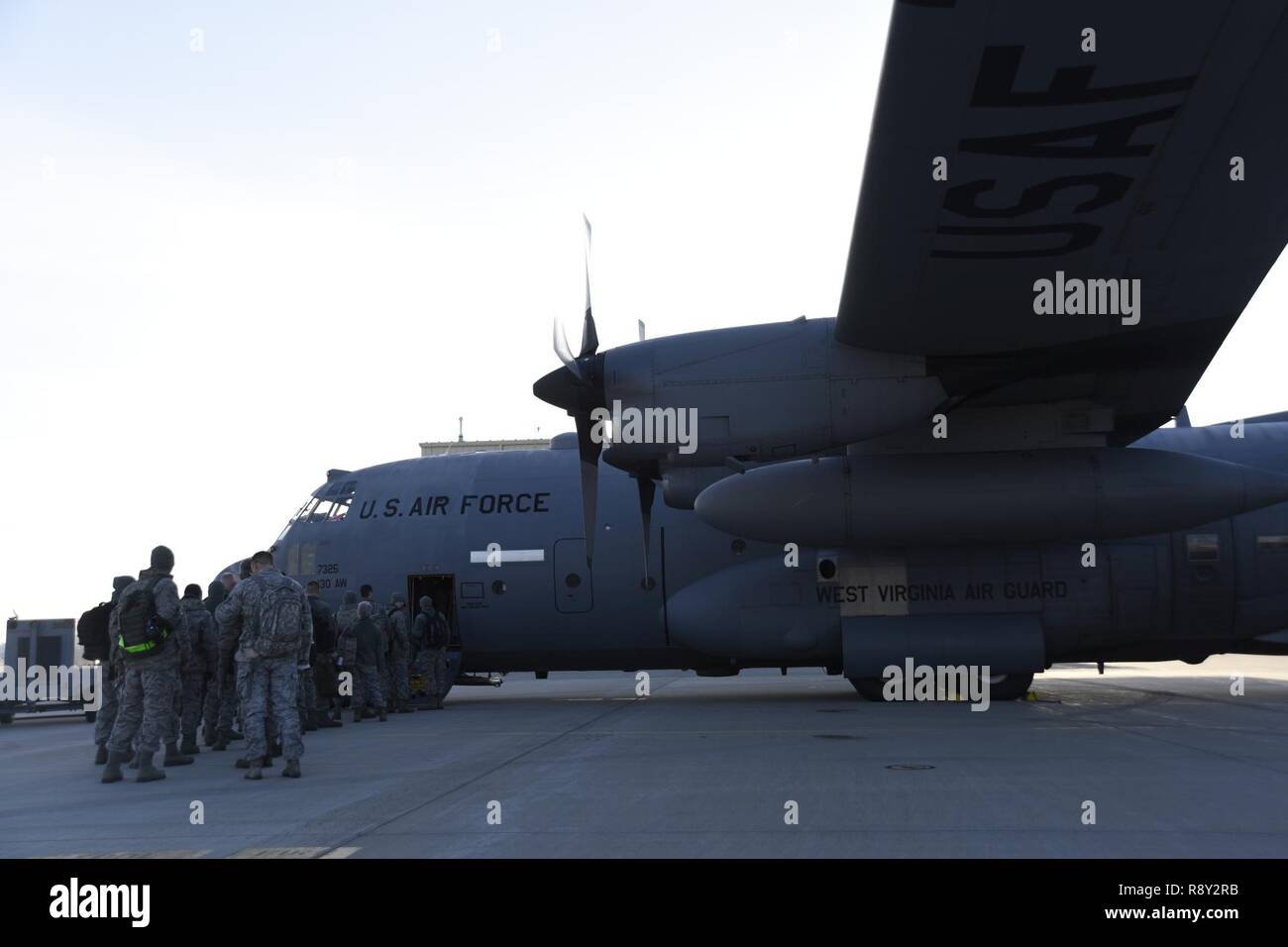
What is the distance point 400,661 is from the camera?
16078 millimetres

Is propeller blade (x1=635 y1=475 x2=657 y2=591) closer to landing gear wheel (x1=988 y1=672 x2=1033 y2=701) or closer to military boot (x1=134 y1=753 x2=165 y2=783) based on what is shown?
landing gear wheel (x1=988 y1=672 x2=1033 y2=701)

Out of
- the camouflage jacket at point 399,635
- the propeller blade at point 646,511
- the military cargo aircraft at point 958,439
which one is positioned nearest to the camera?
the military cargo aircraft at point 958,439

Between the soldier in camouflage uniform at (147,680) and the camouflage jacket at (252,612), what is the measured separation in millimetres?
506

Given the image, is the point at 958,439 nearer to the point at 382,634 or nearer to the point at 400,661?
the point at 382,634

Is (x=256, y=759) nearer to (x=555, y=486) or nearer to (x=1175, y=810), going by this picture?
(x=1175, y=810)

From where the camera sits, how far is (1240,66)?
7176mm

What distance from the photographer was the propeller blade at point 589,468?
1319 centimetres

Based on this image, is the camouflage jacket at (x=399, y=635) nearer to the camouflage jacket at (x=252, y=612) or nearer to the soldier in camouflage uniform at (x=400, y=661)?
the soldier in camouflage uniform at (x=400, y=661)

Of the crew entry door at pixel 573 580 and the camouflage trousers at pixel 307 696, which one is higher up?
the crew entry door at pixel 573 580

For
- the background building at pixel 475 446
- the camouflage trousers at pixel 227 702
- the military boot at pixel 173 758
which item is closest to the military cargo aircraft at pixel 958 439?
the camouflage trousers at pixel 227 702

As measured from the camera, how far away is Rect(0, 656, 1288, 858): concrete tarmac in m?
5.93

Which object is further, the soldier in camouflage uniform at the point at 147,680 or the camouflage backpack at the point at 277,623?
the soldier in camouflage uniform at the point at 147,680

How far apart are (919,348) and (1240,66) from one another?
4.54m

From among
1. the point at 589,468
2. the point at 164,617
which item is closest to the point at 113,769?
the point at 164,617
